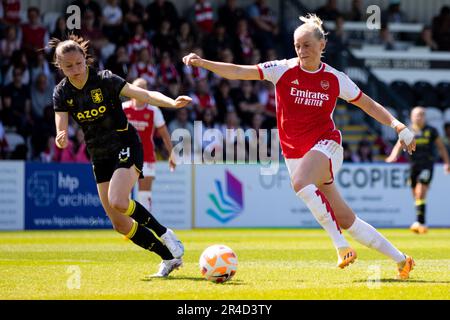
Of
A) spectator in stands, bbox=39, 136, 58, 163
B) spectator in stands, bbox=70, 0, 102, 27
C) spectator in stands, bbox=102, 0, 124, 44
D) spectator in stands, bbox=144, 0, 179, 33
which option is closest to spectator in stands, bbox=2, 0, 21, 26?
spectator in stands, bbox=70, 0, 102, 27

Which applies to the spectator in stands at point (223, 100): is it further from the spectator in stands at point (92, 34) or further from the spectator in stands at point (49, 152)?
the spectator in stands at point (49, 152)

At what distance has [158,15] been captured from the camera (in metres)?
24.9

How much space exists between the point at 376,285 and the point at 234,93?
15.8 m

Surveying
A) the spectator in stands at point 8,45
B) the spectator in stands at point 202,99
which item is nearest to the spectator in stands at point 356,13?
the spectator in stands at point 202,99

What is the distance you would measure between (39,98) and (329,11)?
10701 mm

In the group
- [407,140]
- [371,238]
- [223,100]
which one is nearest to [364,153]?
[223,100]

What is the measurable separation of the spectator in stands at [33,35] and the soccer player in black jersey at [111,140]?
502 inches

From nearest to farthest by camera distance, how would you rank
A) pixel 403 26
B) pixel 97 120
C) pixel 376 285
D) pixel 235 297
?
pixel 235 297 → pixel 376 285 → pixel 97 120 → pixel 403 26

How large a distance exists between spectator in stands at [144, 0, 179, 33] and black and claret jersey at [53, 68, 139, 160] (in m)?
14.8

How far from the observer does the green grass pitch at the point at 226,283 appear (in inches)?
323

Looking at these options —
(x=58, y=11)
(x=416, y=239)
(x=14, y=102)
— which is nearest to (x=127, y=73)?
(x=14, y=102)

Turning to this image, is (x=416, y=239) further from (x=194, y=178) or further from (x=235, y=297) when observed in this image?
(x=235, y=297)

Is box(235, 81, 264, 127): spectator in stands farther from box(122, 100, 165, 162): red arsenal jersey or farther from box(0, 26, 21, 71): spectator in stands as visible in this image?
box(122, 100, 165, 162): red arsenal jersey

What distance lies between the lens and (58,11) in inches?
1016
